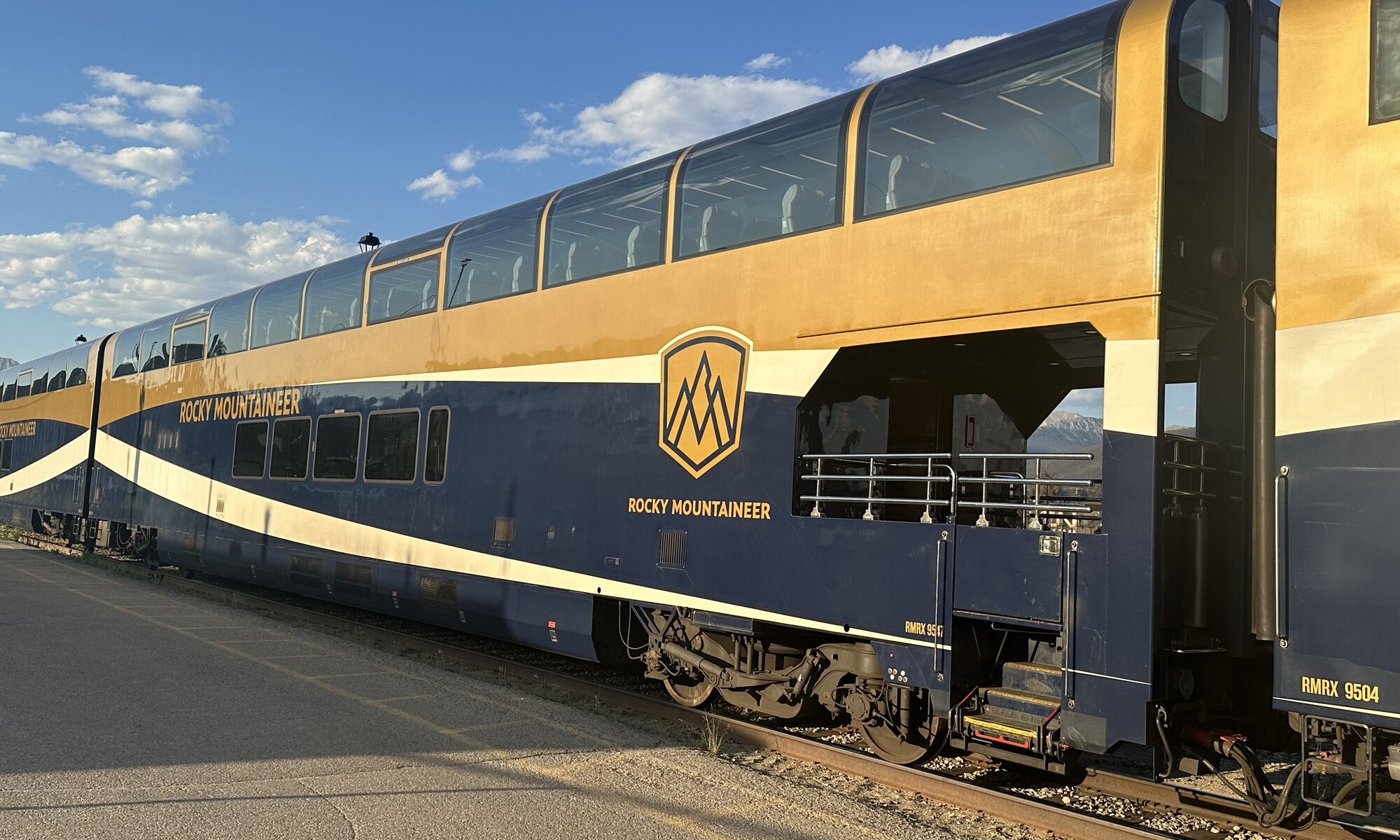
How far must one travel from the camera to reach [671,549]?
25.7 feet

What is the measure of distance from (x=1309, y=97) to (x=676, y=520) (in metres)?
4.85

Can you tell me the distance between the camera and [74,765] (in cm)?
590

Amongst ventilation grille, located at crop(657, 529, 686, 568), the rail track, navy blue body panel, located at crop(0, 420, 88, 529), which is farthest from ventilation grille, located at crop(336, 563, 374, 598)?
navy blue body panel, located at crop(0, 420, 88, 529)

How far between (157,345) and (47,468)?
705cm

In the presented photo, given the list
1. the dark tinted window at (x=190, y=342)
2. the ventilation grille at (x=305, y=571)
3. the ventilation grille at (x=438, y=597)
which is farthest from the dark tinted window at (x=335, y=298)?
the dark tinted window at (x=190, y=342)

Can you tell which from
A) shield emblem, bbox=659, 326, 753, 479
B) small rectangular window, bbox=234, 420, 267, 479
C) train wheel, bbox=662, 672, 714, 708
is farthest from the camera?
small rectangular window, bbox=234, 420, 267, 479

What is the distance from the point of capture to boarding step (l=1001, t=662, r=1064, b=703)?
5809 millimetres

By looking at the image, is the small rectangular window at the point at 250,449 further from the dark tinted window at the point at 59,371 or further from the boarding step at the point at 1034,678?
the boarding step at the point at 1034,678

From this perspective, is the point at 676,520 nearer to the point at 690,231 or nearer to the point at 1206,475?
the point at 690,231

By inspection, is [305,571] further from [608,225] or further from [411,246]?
[608,225]

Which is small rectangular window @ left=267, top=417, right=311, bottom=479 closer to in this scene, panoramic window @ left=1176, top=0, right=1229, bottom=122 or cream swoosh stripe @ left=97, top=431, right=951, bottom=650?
cream swoosh stripe @ left=97, top=431, right=951, bottom=650

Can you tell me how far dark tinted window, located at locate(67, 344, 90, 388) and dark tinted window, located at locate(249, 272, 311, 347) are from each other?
821 centimetres

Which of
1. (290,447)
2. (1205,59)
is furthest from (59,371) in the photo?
(1205,59)

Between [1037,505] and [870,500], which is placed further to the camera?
[870,500]
